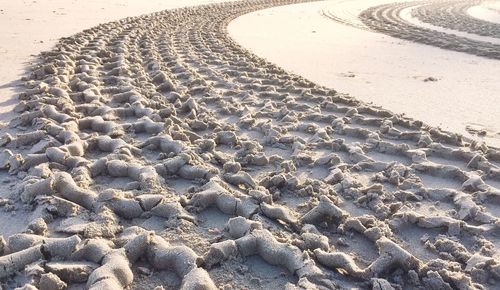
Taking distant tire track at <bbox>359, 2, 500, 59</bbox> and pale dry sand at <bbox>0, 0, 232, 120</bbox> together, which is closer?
pale dry sand at <bbox>0, 0, 232, 120</bbox>

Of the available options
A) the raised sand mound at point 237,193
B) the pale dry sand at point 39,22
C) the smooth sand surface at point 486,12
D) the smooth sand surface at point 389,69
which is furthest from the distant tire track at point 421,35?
the pale dry sand at point 39,22

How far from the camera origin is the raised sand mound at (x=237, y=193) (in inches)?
80.0

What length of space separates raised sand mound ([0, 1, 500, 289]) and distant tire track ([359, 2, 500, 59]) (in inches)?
162

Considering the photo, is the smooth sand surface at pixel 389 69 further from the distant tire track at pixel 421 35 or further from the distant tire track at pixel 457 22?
the distant tire track at pixel 457 22

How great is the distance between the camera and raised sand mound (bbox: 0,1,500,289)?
203 centimetres

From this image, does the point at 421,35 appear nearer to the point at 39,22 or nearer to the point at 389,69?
the point at 389,69

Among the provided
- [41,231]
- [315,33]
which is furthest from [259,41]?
[41,231]

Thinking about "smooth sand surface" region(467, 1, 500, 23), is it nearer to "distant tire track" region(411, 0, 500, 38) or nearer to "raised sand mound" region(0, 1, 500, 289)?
"distant tire track" region(411, 0, 500, 38)

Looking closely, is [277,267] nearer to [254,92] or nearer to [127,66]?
[254,92]

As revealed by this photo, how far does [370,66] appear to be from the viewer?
6.45 meters

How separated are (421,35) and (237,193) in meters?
7.81

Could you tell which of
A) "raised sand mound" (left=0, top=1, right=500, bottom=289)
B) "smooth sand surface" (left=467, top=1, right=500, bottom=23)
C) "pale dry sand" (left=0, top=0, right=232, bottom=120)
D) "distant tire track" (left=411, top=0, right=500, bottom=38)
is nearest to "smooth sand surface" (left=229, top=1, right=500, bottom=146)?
"raised sand mound" (left=0, top=1, right=500, bottom=289)

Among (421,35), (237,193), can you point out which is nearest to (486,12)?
(421,35)

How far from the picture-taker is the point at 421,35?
9398 millimetres
